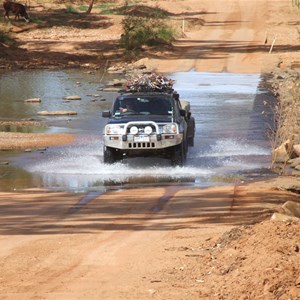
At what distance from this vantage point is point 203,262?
12.1 metres

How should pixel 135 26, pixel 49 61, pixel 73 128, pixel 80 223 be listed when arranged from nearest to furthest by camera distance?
pixel 80 223, pixel 73 128, pixel 49 61, pixel 135 26

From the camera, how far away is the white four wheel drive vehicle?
76.1 feet

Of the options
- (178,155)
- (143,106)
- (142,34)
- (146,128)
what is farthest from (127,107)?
(142,34)

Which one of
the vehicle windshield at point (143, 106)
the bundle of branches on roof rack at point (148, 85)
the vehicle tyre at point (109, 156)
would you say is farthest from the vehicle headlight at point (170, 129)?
the bundle of branches on roof rack at point (148, 85)

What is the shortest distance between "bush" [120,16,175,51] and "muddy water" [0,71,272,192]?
7.25 meters

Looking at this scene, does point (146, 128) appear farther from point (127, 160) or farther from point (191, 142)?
point (191, 142)

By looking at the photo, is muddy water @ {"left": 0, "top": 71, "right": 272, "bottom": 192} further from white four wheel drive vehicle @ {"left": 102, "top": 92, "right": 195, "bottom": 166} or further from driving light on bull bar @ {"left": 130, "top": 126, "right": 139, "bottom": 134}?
driving light on bull bar @ {"left": 130, "top": 126, "right": 139, "bottom": 134}

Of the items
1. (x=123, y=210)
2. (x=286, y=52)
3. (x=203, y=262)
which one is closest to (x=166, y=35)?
(x=286, y=52)

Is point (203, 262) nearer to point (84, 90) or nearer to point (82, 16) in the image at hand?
point (84, 90)

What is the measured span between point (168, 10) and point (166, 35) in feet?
62.3

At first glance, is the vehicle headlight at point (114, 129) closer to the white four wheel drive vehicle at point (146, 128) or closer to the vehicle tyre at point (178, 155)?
the white four wheel drive vehicle at point (146, 128)

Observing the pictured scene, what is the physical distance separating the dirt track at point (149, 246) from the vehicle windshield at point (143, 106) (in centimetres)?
367

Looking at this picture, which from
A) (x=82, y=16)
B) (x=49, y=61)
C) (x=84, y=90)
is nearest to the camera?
(x=84, y=90)

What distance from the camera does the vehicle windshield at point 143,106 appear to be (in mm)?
24169
